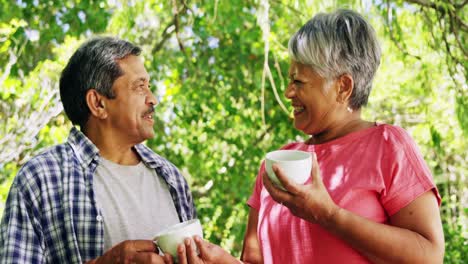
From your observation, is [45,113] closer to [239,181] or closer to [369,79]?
[239,181]

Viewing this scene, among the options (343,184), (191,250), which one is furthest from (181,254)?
(343,184)

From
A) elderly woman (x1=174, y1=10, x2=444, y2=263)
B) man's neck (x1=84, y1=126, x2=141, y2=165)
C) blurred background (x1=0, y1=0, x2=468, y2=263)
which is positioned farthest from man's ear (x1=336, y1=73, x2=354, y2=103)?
blurred background (x1=0, y1=0, x2=468, y2=263)

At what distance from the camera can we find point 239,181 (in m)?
6.11

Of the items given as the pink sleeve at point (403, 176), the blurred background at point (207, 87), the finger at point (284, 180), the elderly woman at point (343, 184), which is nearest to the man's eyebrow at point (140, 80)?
the elderly woman at point (343, 184)

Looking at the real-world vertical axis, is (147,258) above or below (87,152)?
below

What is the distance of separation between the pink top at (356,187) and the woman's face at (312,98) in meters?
0.07

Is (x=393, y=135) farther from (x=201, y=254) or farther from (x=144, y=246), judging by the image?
(x=144, y=246)

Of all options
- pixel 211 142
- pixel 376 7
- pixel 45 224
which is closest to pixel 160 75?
pixel 211 142

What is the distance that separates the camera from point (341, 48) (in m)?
1.71

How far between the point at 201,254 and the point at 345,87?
2.07ft

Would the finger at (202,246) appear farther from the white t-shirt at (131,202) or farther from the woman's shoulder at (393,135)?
the woman's shoulder at (393,135)

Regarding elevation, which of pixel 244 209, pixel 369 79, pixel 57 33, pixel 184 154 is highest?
pixel 57 33

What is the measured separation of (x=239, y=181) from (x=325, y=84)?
174 inches

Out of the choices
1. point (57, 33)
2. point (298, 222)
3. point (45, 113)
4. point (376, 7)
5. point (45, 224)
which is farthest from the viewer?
point (57, 33)
